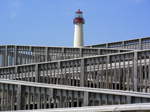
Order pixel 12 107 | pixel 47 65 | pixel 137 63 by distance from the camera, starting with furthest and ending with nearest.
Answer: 1. pixel 47 65
2. pixel 137 63
3. pixel 12 107

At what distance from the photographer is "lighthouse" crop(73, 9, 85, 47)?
6631cm

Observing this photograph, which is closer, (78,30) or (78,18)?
(78,30)

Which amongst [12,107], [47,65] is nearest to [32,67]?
[47,65]

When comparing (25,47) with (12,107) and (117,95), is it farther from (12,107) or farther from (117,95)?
(117,95)

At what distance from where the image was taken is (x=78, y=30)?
222 feet

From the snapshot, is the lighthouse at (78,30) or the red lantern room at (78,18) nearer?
the lighthouse at (78,30)

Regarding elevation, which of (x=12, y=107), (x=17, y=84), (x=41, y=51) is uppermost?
(x=41, y=51)

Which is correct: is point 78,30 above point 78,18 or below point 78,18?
below

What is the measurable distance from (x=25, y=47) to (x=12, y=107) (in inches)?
888

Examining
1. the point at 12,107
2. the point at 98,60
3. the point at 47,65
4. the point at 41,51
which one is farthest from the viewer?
the point at 41,51

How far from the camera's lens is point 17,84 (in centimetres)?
2270

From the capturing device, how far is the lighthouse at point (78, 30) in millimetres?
66312

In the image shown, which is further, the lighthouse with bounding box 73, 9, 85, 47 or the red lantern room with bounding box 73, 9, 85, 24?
the red lantern room with bounding box 73, 9, 85, 24

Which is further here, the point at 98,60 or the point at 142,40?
the point at 142,40
